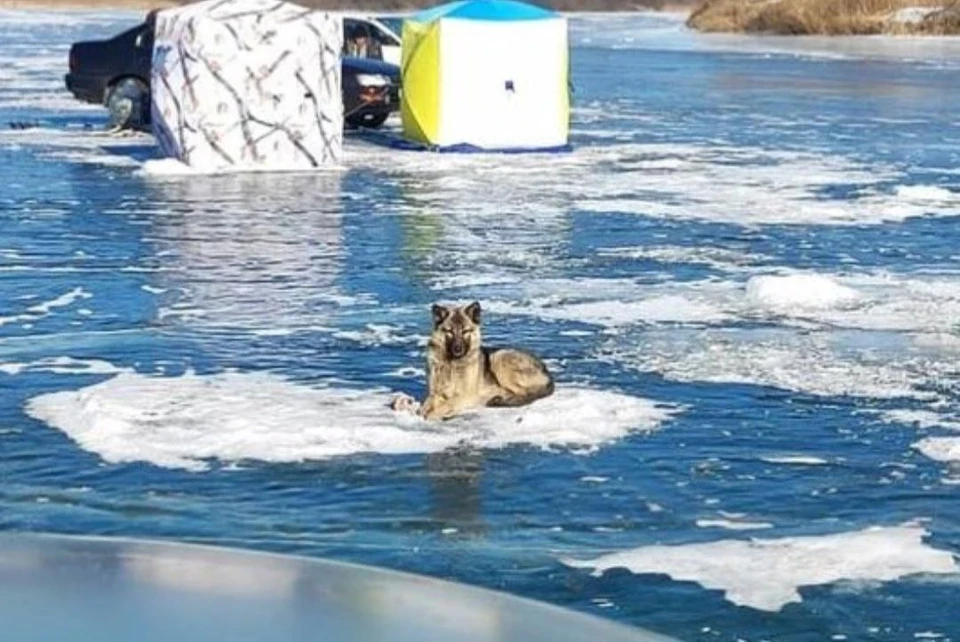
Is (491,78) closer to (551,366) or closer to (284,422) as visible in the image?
(551,366)

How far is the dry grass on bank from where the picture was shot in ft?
228

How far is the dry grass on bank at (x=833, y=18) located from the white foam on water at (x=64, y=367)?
5923 cm

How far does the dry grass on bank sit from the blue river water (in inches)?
1900

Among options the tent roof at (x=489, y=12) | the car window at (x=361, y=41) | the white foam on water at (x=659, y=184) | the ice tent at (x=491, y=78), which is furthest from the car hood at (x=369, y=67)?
the car window at (x=361, y=41)

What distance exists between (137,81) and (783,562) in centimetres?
2064

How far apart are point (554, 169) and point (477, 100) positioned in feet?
6.17

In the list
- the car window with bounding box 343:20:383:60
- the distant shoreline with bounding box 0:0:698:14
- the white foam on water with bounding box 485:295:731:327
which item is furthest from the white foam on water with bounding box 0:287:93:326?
the distant shoreline with bounding box 0:0:698:14

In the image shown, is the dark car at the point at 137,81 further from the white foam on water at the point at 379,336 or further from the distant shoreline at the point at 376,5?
the distant shoreline at the point at 376,5

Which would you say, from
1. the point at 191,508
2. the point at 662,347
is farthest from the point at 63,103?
the point at 191,508

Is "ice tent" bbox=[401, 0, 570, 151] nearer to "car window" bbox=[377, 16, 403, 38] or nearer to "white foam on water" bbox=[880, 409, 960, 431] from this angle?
"car window" bbox=[377, 16, 403, 38]

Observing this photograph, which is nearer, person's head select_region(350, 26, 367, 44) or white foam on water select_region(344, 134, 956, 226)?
white foam on water select_region(344, 134, 956, 226)

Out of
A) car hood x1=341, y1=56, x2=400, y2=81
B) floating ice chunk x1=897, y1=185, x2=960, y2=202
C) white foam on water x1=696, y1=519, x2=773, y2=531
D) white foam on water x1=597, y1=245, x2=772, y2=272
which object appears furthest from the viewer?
car hood x1=341, y1=56, x2=400, y2=81

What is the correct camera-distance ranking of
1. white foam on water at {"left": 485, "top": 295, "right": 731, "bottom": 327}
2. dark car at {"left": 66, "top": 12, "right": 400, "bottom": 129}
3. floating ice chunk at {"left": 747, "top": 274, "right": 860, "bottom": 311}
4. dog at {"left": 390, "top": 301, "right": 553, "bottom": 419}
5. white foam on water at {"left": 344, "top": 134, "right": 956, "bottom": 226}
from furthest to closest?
dark car at {"left": 66, "top": 12, "right": 400, "bottom": 129}, white foam on water at {"left": 344, "top": 134, "right": 956, "bottom": 226}, floating ice chunk at {"left": 747, "top": 274, "right": 860, "bottom": 311}, white foam on water at {"left": 485, "top": 295, "right": 731, "bottom": 327}, dog at {"left": 390, "top": 301, "right": 553, "bottom": 419}

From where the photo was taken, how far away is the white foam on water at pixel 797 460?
8828 mm
